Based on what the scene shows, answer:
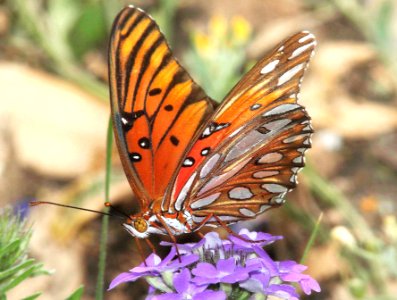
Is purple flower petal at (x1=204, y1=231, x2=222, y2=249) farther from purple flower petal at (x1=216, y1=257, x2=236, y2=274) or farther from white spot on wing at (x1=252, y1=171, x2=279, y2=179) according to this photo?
white spot on wing at (x1=252, y1=171, x2=279, y2=179)

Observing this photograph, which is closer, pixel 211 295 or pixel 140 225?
pixel 211 295

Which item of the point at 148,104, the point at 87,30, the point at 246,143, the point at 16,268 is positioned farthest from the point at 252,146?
the point at 87,30

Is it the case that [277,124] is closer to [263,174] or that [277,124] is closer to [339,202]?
[263,174]

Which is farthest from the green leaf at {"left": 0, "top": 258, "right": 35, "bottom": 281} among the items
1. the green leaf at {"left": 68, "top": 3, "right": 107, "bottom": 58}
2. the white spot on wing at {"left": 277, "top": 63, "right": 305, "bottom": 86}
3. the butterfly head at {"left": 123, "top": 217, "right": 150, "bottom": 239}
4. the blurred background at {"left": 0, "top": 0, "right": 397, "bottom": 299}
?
the green leaf at {"left": 68, "top": 3, "right": 107, "bottom": 58}

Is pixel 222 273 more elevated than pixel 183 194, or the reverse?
pixel 183 194

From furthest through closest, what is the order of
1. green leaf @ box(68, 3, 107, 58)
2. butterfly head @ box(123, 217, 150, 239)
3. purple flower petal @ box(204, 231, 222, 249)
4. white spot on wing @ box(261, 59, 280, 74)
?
green leaf @ box(68, 3, 107, 58) → white spot on wing @ box(261, 59, 280, 74) → butterfly head @ box(123, 217, 150, 239) → purple flower petal @ box(204, 231, 222, 249)

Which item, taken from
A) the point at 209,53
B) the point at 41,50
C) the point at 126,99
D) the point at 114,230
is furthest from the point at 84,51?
the point at 126,99

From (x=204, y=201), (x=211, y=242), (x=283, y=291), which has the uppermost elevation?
(x=204, y=201)
